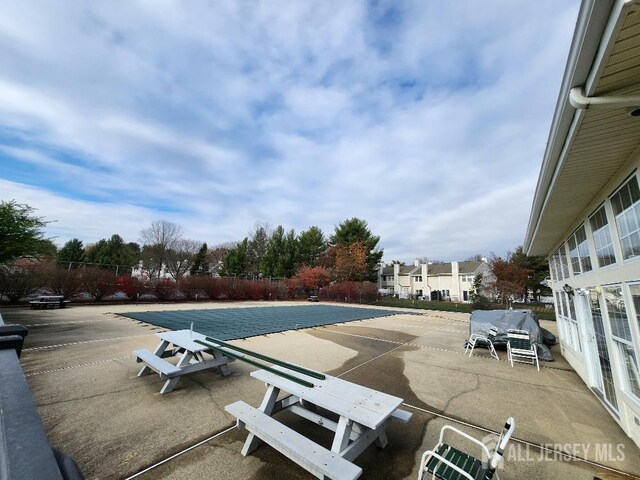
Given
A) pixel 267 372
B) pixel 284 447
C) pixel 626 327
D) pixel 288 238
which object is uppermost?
pixel 288 238

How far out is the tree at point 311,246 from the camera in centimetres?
3566

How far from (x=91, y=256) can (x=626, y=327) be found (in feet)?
157

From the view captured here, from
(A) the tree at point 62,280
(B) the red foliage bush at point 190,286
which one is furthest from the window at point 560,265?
(A) the tree at point 62,280

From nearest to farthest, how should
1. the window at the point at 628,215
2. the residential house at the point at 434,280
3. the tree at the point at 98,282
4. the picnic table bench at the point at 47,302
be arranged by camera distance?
the window at the point at 628,215, the picnic table bench at the point at 47,302, the tree at the point at 98,282, the residential house at the point at 434,280

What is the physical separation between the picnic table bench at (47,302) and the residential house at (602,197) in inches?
720

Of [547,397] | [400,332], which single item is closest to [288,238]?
[400,332]

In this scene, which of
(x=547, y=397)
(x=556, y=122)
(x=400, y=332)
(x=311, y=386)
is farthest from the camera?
(x=400, y=332)

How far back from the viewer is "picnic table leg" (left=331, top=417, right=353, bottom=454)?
2240mm

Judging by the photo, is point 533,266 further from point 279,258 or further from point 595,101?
point 595,101

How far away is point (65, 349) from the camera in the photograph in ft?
19.7

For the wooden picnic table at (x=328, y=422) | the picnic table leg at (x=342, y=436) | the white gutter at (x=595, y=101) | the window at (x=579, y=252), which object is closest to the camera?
the white gutter at (x=595, y=101)

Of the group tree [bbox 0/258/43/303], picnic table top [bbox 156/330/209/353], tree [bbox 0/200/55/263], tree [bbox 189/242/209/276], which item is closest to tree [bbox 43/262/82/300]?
tree [bbox 0/258/43/303]

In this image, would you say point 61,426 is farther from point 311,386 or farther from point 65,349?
point 65,349

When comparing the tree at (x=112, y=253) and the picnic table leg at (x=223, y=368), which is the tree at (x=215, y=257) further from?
the picnic table leg at (x=223, y=368)
